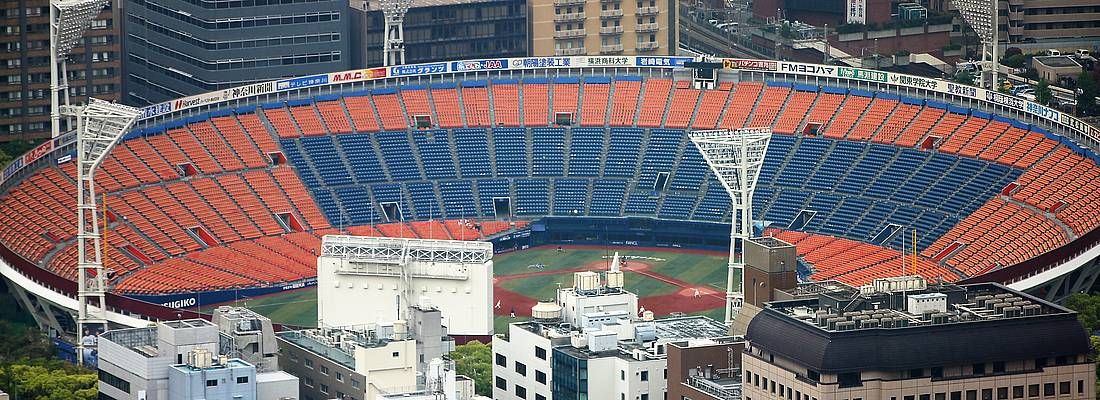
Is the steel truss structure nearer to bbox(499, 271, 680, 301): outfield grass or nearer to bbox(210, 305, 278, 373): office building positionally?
bbox(210, 305, 278, 373): office building

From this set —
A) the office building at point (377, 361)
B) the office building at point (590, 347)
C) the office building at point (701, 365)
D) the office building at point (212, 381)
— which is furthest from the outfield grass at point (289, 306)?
the office building at point (701, 365)

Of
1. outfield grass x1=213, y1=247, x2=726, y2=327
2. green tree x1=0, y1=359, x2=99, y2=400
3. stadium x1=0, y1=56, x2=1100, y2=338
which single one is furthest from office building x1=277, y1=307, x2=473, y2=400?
outfield grass x1=213, y1=247, x2=726, y2=327

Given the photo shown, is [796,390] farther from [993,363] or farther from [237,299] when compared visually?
[237,299]

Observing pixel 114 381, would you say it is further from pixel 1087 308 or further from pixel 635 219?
pixel 635 219

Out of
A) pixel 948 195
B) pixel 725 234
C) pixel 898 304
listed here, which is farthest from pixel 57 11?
pixel 898 304

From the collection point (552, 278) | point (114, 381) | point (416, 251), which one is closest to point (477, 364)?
point (416, 251)

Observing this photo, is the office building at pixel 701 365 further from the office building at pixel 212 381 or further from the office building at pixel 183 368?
the office building at pixel 212 381
